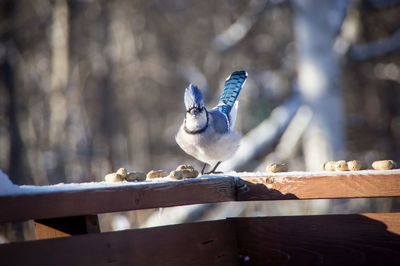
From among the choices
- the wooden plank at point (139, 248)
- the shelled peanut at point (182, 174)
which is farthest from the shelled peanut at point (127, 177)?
the wooden plank at point (139, 248)

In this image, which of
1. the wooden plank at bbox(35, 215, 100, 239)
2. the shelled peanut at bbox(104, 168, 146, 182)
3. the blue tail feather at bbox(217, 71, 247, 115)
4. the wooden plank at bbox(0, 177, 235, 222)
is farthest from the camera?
the blue tail feather at bbox(217, 71, 247, 115)

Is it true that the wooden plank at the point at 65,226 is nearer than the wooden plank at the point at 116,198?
No

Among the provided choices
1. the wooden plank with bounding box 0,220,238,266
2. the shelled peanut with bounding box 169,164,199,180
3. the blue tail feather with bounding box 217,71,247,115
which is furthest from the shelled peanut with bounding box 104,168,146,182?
the blue tail feather with bounding box 217,71,247,115

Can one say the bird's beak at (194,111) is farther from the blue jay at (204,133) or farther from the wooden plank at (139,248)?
the wooden plank at (139,248)

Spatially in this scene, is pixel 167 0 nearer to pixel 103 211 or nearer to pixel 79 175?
pixel 79 175

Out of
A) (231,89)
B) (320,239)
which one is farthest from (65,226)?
(231,89)

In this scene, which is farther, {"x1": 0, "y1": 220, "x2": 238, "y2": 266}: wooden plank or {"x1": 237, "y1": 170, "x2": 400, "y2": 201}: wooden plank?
{"x1": 237, "y1": 170, "x2": 400, "y2": 201}: wooden plank

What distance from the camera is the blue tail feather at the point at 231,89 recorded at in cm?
279

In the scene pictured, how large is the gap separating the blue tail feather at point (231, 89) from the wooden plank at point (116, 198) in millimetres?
1300

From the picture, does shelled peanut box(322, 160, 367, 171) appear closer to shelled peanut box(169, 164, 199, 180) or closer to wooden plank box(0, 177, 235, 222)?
wooden plank box(0, 177, 235, 222)

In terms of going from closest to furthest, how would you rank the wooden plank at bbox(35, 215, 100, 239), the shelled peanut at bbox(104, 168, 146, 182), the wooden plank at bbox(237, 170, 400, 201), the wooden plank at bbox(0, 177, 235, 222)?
1. the wooden plank at bbox(0, 177, 235, 222)
2. the wooden plank at bbox(35, 215, 100, 239)
3. the wooden plank at bbox(237, 170, 400, 201)
4. the shelled peanut at bbox(104, 168, 146, 182)

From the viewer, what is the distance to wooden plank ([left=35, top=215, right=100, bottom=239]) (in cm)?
124

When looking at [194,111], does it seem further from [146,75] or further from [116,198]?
[146,75]

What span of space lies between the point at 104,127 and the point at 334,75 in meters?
5.32
